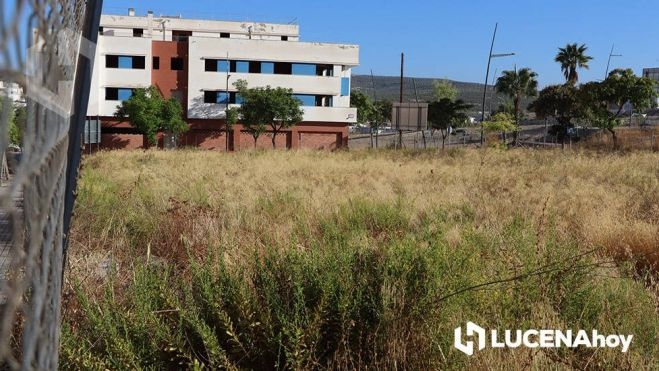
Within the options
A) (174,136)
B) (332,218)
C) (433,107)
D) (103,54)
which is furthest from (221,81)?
(332,218)

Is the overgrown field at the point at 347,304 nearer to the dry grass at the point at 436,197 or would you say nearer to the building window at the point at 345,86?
the dry grass at the point at 436,197

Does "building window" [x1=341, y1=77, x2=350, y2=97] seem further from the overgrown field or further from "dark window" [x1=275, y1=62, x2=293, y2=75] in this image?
the overgrown field

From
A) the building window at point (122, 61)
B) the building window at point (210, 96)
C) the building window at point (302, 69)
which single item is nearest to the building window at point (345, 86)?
the building window at point (302, 69)

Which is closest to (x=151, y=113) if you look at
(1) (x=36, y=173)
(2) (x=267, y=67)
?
(2) (x=267, y=67)

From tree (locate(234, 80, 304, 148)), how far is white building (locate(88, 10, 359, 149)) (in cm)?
164

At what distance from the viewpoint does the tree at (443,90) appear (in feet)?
208

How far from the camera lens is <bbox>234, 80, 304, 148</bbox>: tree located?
47438mm

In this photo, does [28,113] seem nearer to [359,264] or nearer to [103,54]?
[359,264]

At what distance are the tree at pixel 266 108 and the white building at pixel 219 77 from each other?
164 cm

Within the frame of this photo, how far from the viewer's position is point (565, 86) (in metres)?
53.4

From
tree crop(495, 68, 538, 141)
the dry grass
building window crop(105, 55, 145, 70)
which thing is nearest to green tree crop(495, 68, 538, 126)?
tree crop(495, 68, 538, 141)

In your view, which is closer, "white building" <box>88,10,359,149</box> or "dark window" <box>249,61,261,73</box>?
"white building" <box>88,10,359,149</box>

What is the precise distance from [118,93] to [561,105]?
35431 millimetres

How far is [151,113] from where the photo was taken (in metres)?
45.3
